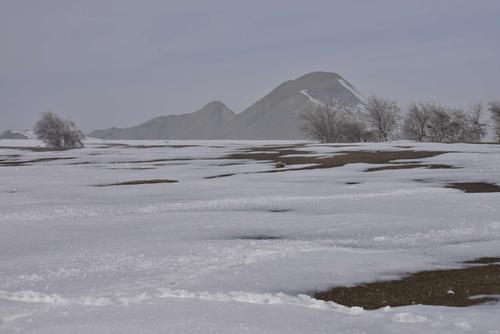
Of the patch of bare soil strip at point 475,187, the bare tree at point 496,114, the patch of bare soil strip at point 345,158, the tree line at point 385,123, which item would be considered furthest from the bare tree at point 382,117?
the patch of bare soil strip at point 475,187

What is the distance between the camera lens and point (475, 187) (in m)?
20.2

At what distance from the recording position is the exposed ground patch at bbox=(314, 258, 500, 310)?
7.48 metres

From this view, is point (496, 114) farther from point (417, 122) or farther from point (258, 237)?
point (258, 237)

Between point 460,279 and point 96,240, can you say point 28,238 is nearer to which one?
point 96,240

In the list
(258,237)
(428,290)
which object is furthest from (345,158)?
(428,290)

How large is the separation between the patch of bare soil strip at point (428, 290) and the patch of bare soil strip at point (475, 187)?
11.0 meters

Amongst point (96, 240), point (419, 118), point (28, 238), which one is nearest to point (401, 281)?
point (96, 240)

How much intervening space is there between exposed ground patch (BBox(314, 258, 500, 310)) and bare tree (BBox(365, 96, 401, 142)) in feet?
299

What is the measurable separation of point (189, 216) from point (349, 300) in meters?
7.44

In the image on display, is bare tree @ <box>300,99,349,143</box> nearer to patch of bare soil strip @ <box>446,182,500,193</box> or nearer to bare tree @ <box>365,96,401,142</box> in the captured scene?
bare tree @ <box>365,96,401,142</box>

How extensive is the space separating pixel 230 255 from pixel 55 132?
91.3 metres

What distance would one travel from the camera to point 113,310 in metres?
6.72

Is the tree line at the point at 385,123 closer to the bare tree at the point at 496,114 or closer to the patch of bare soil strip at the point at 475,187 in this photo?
the bare tree at the point at 496,114

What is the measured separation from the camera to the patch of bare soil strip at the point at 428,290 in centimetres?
748
